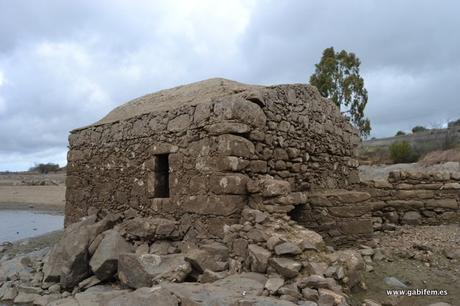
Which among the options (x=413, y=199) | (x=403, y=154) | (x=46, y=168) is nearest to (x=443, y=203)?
(x=413, y=199)

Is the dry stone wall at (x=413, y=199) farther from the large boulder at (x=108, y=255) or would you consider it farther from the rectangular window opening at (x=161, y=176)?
the large boulder at (x=108, y=255)

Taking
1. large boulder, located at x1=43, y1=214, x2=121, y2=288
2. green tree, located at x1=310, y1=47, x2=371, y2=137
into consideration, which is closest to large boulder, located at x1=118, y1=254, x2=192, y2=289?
large boulder, located at x1=43, y1=214, x2=121, y2=288

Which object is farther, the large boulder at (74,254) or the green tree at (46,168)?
the green tree at (46,168)

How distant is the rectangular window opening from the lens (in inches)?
267

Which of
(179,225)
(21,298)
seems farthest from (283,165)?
(21,298)

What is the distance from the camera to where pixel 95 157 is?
809cm

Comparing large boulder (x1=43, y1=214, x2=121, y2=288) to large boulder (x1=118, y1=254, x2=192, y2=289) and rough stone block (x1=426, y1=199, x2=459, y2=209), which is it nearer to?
large boulder (x1=118, y1=254, x2=192, y2=289)

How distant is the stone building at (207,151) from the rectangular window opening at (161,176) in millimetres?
17

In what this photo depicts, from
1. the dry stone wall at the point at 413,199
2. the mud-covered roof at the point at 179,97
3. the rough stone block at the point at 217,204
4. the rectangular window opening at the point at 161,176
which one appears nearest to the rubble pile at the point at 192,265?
the rough stone block at the point at 217,204

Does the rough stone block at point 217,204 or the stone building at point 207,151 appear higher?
the stone building at point 207,151

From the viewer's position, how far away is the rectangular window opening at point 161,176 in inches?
267

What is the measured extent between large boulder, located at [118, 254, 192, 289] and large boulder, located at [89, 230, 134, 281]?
458mm

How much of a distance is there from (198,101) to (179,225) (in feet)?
6.26

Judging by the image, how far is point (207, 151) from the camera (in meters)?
5.95
